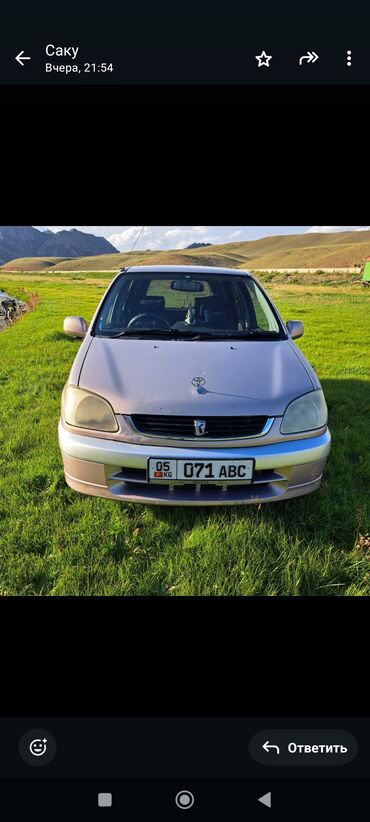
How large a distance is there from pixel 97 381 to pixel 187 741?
1645mm

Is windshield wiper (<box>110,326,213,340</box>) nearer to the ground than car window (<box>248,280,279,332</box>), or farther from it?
nearer to the ground

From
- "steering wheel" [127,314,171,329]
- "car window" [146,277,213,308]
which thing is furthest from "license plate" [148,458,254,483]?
"car window" [146,277,213,308]

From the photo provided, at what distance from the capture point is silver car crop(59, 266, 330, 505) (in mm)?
1932

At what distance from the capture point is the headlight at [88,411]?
80.9 inches

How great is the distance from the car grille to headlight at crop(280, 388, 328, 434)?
6.3 inches

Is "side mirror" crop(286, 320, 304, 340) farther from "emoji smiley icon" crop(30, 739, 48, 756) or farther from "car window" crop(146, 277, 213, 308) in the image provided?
"emoji smiley icon" crop(30, 739, 48, 756)

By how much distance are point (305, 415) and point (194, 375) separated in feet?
2.13

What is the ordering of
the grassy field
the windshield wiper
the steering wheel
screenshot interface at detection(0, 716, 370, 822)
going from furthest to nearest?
the steering wheel → the windshield wiper → the grassy field → screenshot interface at detection(0, 716, 370, 822)

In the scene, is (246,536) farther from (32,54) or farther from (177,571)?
(32,54)

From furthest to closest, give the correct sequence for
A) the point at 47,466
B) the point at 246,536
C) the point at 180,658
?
the point at 47,466
the point at 246,536
the point at 180,658

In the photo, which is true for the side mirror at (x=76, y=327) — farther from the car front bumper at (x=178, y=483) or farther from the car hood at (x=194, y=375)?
the car front bumper at (x=178, y=483)

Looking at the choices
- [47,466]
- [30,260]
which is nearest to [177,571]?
[47,466]

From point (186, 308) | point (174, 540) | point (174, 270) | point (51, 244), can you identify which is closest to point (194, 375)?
point (174, 540)

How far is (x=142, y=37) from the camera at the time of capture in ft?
3.74
